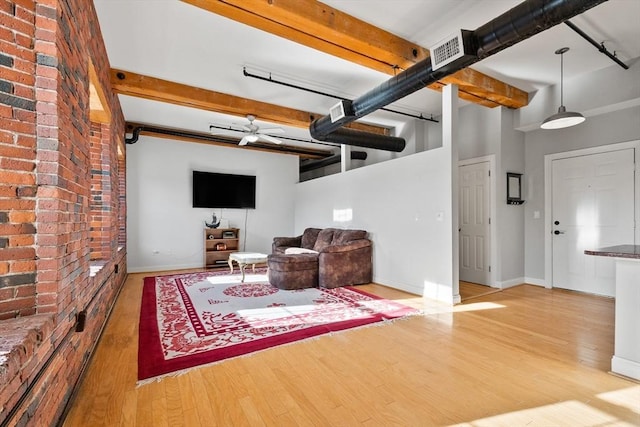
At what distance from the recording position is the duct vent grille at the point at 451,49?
105 inches

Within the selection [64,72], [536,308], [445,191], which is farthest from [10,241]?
[536,308]

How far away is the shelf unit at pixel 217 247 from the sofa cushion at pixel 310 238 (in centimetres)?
167

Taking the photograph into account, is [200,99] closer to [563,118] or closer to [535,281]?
[563,118]

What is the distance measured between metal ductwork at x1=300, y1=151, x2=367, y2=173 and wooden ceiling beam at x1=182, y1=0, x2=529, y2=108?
10.7 feet

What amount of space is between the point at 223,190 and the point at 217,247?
4.38ft

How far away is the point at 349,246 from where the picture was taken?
4.99 m

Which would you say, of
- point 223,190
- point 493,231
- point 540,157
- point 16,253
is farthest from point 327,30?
point 223,190

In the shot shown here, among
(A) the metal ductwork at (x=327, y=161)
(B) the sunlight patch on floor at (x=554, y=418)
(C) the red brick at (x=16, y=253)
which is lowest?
(B) the sunlight patch on floor at (x=554, y=418)

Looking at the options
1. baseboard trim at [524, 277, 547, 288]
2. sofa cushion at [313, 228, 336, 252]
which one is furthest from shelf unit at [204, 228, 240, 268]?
baseboard trim at [524, 277, 547, 288]

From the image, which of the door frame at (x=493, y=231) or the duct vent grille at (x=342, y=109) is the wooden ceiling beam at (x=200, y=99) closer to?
the duct vent grille at (x=342, y=109)

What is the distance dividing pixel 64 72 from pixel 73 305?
140cm

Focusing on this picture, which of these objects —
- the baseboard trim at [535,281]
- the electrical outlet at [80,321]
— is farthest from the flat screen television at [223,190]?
the baseboard trim at [535,281]

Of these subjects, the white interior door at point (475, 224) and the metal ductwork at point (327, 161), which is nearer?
the white interior door at point (475, 224)

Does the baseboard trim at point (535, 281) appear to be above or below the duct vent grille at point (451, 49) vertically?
below
